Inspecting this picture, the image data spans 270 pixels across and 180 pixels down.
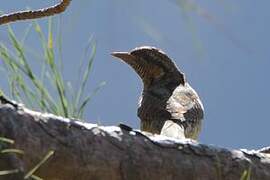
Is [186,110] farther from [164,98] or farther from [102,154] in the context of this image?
[102,154]

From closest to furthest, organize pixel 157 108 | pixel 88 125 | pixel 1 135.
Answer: pixel 1 135 → pixel 88 125 → pixel 157 108

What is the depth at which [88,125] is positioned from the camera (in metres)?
1.05

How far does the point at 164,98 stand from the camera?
11.2 ft

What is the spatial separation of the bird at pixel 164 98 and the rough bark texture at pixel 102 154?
1238mm

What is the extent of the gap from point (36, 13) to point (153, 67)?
2703 mm

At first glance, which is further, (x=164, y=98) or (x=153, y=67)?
(x=153, y=67)

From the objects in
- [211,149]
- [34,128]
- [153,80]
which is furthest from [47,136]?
[153,80]

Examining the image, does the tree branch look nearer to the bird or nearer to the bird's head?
the bird

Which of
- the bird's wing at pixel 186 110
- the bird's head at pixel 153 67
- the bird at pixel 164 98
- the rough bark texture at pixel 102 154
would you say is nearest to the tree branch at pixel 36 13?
the rough bark texture at pixel 102 154

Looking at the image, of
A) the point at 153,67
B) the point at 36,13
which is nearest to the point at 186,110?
the point at 153,67

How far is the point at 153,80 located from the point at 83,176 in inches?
107

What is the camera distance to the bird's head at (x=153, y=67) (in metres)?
3.71

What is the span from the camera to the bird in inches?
112

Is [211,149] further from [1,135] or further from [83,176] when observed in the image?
[1,135]
